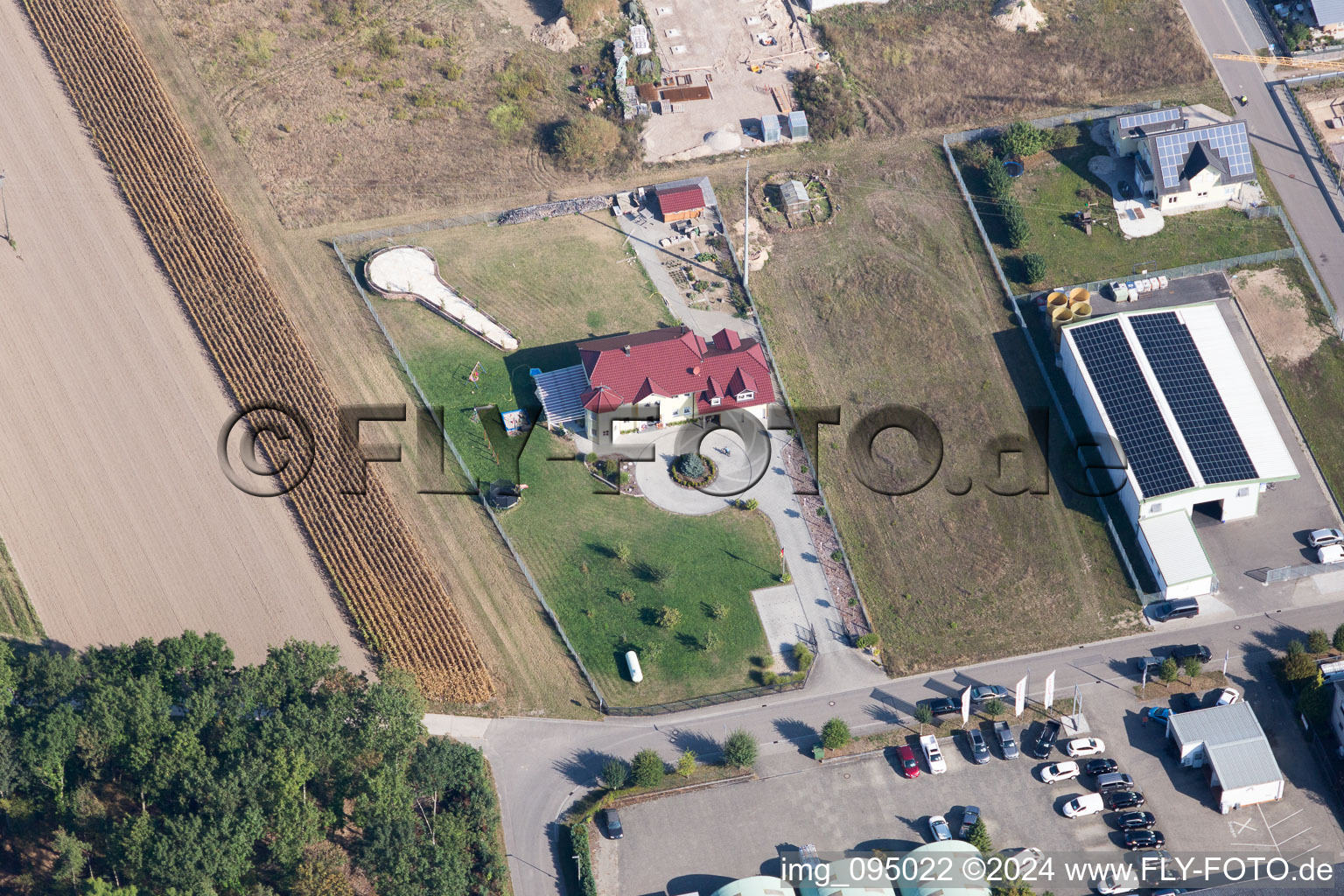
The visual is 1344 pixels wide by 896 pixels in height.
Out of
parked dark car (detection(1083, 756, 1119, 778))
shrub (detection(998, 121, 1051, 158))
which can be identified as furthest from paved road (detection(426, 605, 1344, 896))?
shrub (detection(998, 121, 1051, 158))

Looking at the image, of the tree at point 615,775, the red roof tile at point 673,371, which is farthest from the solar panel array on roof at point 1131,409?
the tree at point 615,775

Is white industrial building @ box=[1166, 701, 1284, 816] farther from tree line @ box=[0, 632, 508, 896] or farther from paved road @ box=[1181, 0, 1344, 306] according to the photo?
tree line @ box=[0, 632, 508, 896]

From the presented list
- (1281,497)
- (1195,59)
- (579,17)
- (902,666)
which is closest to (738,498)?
(902,666)

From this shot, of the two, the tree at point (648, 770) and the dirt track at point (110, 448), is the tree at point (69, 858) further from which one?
the tree at point (648, 770)

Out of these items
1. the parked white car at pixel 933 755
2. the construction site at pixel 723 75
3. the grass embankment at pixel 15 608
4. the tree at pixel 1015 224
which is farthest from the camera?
the construction site at pixel 723 75

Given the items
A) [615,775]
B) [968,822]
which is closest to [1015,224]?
[968,822]

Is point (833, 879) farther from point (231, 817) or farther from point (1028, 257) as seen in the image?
point (1028, 257)
